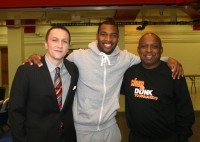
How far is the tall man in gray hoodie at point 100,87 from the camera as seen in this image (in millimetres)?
2475

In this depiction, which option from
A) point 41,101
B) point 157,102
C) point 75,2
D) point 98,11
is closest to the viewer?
point 41,101

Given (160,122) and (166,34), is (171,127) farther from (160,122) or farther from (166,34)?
(166,34)

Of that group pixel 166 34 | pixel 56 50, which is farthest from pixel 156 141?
pixel 166 34

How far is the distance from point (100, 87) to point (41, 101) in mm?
598

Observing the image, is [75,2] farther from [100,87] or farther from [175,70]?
[175,70]

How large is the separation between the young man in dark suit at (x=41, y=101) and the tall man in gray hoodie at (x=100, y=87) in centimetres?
28

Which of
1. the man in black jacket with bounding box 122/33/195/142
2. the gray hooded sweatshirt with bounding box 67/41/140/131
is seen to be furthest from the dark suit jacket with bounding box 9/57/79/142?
the man in black jacket with bounding box 122/33/195/142

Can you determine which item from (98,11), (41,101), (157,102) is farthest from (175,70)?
(98,11)

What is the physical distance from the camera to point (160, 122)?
2434mm

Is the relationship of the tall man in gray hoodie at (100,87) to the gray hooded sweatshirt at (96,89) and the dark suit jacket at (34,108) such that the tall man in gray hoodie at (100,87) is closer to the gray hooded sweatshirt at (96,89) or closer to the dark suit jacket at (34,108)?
the gray hooded sweatshirt at (96,89)

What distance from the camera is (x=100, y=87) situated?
2.48 metres

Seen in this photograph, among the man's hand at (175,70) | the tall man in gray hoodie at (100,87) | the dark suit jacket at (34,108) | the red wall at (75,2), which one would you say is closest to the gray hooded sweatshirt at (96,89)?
the tall man in gray hoodie at (100,87)

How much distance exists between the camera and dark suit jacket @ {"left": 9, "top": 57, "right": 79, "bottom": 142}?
2.05 meters

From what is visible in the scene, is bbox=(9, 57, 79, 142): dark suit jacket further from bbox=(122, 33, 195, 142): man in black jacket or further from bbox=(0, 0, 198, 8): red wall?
bbox=(0, 0, 198, 8): red wall
